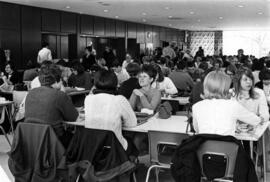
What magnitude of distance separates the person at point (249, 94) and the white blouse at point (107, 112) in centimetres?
136

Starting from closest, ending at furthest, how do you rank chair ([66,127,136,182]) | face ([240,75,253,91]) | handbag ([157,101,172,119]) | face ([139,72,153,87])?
chair ([66,127,136,182]) < handbag ([157,101,172,119]) < face ([240,75,253,91]) < face ([139,72,153,87])

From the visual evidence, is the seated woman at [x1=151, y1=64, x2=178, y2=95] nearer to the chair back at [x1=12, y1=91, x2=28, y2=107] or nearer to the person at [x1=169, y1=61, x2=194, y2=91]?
the person at [x1=169, y1=61, x2=194, y2=91]

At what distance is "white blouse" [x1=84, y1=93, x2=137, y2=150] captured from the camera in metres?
3.62

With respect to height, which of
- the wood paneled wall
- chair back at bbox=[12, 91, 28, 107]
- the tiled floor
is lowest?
the tiled floor

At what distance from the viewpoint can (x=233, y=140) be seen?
292 cm

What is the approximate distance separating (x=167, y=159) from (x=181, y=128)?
33cm

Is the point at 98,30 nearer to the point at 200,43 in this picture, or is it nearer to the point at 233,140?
the point at 200,43

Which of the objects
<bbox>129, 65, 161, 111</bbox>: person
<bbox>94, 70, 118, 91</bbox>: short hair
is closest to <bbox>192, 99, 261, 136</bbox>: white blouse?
<bbox>94, 70, 118, 91</bbox>: short hair

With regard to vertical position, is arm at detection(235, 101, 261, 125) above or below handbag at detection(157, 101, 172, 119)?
above

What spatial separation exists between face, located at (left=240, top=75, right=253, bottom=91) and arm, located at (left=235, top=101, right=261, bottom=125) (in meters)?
0.90

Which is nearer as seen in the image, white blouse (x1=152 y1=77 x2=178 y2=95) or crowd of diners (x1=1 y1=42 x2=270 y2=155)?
crowd of diners (x1=1 y1=42 x2=270 y2=155)

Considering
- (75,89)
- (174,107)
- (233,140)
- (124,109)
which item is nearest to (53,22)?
(75,89)

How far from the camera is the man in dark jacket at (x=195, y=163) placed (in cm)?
290

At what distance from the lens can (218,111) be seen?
3182mm
